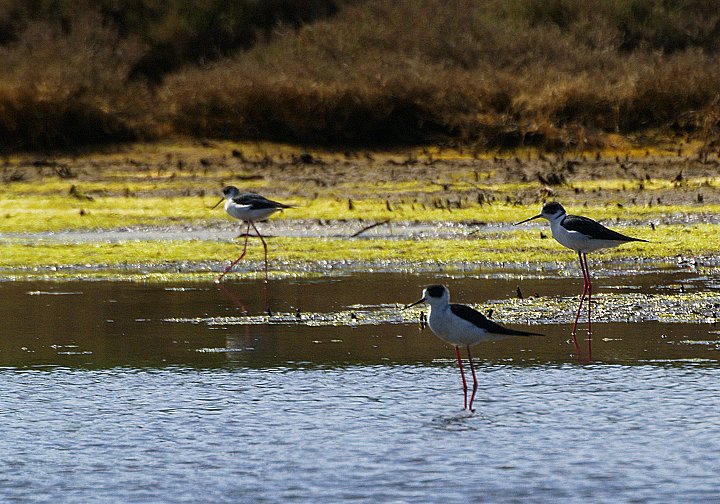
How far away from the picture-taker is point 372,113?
2459 cm

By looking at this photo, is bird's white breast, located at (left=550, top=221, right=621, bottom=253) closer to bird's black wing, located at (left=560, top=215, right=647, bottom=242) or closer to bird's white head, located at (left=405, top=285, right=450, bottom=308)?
bird's black wing, located at (left=560, top=215, right=647, bottom=242)

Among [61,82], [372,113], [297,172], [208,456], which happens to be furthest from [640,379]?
[61,82]

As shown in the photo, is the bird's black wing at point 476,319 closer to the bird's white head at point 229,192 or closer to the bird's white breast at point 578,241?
the bird's white breast at point 578,241

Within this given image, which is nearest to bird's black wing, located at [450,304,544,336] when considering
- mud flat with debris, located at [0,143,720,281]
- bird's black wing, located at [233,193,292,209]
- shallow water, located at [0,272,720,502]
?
shallow water, located at [0,272,720,502]

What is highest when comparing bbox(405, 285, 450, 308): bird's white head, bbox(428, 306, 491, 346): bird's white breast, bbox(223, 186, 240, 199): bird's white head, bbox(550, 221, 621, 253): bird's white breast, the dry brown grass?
the dry brown grass

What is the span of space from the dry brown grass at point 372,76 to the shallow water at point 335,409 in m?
12.6

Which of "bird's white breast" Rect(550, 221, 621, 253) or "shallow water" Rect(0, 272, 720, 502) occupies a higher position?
"bird's white breast" Rect(550, 221, 621, 253)

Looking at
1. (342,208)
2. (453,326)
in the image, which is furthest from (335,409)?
(342,208)

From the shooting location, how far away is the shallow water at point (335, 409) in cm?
648

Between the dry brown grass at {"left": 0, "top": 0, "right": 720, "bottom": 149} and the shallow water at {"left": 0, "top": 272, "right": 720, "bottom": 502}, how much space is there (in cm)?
1261

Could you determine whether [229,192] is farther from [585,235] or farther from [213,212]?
[585,235]

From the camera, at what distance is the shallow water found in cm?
648

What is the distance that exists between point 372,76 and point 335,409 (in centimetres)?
1807

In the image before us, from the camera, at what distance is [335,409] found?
798 centimetres
